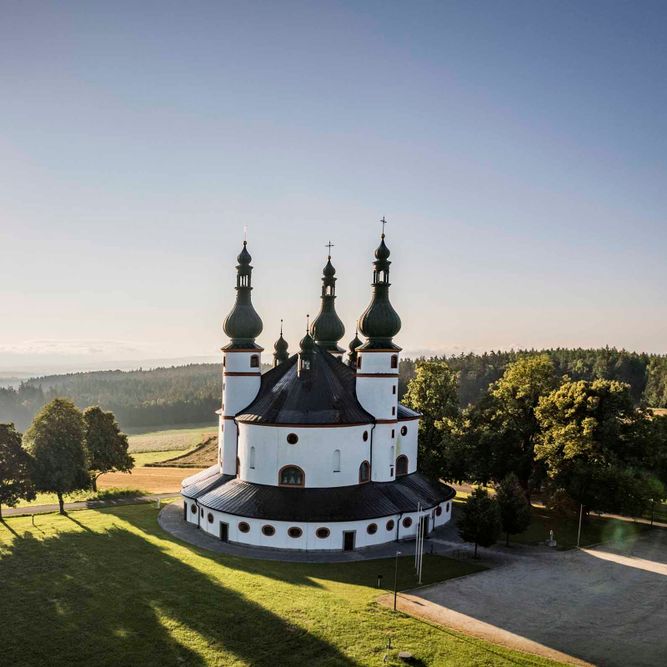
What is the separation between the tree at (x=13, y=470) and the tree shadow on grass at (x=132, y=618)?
11256mm

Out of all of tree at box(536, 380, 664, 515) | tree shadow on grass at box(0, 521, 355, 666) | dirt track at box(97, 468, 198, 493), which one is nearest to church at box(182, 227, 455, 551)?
tree shadow on grass at box(0, 521, 355, 666)

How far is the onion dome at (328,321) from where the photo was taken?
167 feet

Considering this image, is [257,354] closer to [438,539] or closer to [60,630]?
[438,539]

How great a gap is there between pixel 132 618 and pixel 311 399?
18107 mm

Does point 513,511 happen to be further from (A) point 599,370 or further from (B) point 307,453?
(A) point 599,370

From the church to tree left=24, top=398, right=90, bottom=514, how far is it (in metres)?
A: 10.6

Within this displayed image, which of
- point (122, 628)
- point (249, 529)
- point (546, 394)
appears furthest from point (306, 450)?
point (546, 394)

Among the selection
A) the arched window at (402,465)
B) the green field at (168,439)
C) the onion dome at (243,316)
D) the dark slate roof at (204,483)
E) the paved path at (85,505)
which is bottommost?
the green field at (168,439)

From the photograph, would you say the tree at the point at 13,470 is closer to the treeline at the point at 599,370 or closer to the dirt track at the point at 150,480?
the dirt track at the point at 150,480

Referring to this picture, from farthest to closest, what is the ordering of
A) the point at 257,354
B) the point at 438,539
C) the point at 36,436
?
the point at 36,436 < the point at 257,354 < the point at 438,539

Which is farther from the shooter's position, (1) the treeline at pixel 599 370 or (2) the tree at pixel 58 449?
(1) the treeline at pixel 599 370

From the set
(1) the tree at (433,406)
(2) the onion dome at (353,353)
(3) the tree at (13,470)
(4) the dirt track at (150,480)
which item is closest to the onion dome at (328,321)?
(2) the onion dome at (353,353)

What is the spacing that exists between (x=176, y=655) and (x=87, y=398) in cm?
16274

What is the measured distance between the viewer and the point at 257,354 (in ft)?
143
